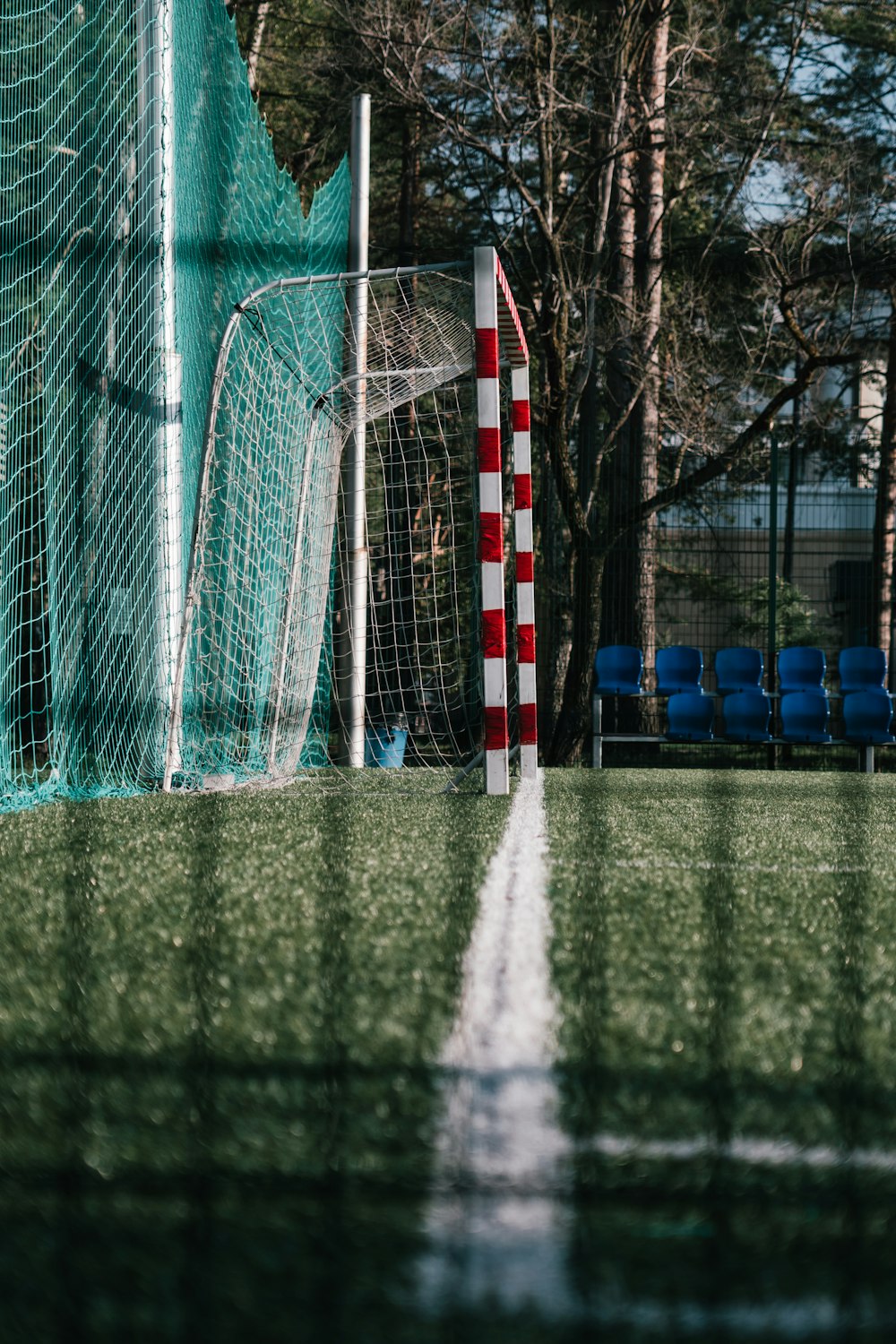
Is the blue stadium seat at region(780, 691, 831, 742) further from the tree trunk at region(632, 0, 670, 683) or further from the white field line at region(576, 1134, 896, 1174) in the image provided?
the white field line at region(576, 1134, 896, 1174)

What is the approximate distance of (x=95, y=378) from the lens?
5.18 m

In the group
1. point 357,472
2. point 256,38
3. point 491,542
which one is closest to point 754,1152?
point 491,542

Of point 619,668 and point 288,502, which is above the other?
point 288,502

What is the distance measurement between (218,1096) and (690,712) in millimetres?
Result: 9239

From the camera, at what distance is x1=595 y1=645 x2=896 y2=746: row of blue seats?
10.0 metres

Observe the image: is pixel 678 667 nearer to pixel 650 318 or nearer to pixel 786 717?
pixel 786 717

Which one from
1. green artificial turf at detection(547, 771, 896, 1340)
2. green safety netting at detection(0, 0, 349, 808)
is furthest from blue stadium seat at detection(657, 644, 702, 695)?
green artificial turf at detection(547, 771, 896, 1340)

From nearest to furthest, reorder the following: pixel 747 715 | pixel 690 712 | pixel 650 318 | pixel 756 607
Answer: pixel 747 715 → pixel 690 712 → pixel 650 318 → pixel 756 607

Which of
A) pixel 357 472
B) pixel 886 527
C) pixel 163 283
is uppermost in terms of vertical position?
pixel 163 283

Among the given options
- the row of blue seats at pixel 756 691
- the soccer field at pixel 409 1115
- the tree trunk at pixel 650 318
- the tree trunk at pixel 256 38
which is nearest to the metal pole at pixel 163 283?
the soccer field at pixel 409 1115

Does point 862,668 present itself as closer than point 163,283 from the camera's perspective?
No

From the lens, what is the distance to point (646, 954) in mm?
2016

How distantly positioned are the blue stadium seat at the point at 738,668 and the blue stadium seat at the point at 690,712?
2.23 feet

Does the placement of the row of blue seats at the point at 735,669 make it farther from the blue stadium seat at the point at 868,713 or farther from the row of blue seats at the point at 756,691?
the blue stadium seat at the point at 868,713
